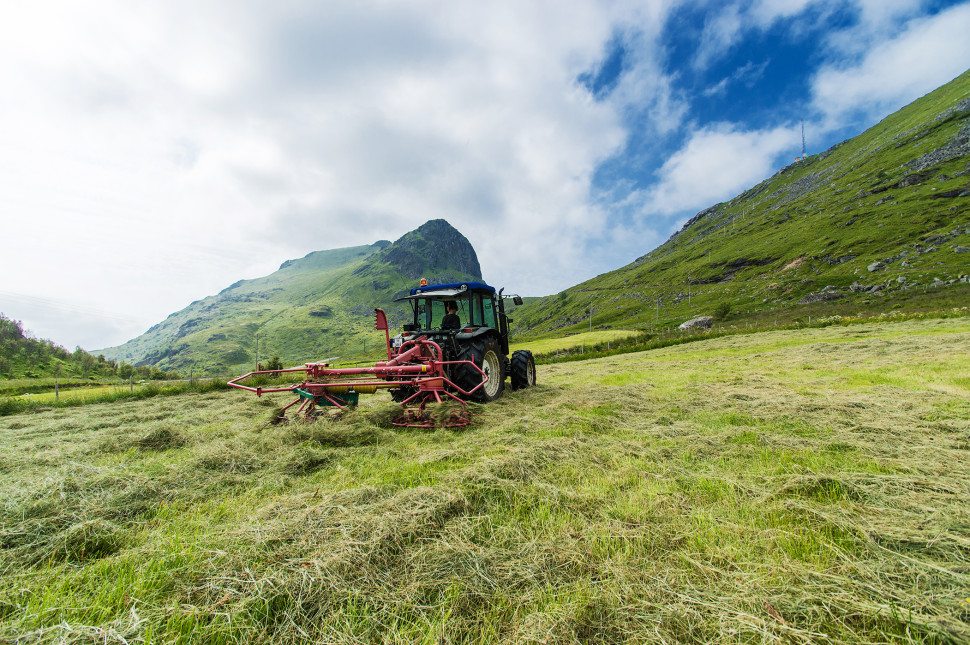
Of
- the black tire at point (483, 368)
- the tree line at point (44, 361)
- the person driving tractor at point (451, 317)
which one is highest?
the tree line at point (44, 361)

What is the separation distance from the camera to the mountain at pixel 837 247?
66.5m

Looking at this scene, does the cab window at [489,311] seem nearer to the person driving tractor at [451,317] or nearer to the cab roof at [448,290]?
the cab roof at [448,290]

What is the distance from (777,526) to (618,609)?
150cm

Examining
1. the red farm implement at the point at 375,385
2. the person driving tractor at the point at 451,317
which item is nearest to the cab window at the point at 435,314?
the person driving tractor at the point at 451,317

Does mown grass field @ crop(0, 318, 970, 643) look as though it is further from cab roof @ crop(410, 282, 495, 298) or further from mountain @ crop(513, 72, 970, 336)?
mountain @ crop(513, 72, 970, 336)

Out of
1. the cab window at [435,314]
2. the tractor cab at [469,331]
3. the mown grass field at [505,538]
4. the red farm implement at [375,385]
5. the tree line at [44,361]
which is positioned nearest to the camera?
the mown grass field at [505,538]

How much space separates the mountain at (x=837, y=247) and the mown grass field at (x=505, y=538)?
66438 mm

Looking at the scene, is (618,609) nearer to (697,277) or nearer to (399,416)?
(399,416)

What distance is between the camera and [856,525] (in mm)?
2426

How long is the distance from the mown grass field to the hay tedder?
4.75 feet

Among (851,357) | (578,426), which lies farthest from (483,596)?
(851,357)

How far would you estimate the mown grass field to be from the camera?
1761mm

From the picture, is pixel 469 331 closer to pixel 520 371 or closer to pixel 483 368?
pixel 483 368

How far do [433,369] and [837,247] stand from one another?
372 feet
